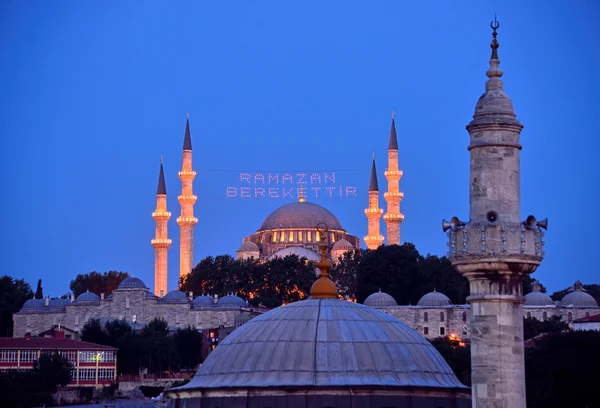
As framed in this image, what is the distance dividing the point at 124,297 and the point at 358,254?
21622 millimetres

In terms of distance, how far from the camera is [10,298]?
139500 mm

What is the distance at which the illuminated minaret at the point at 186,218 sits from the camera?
145375mm

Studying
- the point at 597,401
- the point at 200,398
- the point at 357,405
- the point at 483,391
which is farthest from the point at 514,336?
the point at 597,401

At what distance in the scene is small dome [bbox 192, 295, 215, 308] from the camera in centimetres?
12820

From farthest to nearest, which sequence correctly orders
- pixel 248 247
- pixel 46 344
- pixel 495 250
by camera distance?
pixel 248 247 → pixel 46 344 → pixel 495 250

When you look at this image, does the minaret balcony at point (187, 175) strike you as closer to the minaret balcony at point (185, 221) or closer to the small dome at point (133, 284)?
the minaret balcony at point (185, 221)

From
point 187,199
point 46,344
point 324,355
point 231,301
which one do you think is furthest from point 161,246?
point 324,355

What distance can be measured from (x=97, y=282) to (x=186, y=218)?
2349 centimetres

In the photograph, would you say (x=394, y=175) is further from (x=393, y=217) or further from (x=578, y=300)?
(x=578, y=300)

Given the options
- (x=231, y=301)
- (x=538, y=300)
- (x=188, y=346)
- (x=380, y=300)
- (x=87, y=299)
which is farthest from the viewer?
(x=87, y=299)

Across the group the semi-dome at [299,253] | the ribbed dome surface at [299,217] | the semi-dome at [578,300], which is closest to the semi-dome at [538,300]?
the semi-dome at [578,300]

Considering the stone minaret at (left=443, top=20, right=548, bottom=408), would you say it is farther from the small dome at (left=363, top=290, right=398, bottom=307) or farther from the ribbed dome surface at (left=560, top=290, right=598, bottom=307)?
the ribbed dome surface at (left=560, top=290, right=598, bottom=307)

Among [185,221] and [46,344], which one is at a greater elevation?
[185,221]

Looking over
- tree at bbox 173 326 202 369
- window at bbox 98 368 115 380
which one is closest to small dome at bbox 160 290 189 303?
tree at bbox 173 326 202 369
